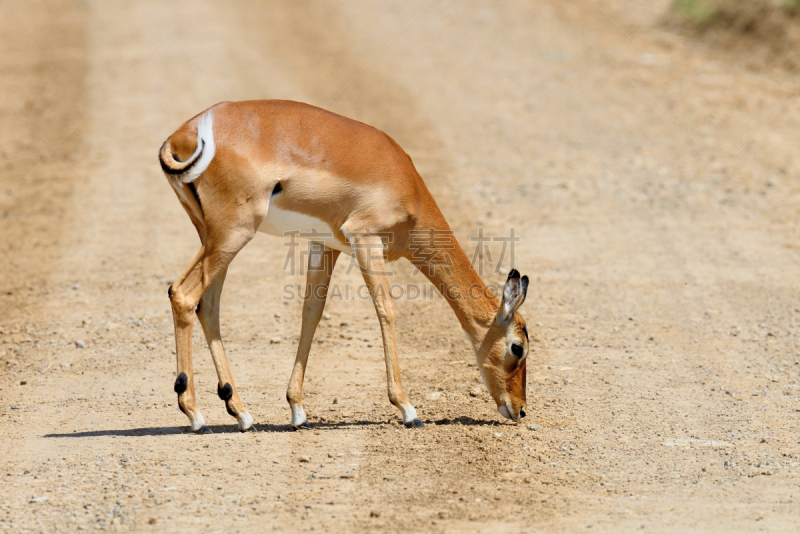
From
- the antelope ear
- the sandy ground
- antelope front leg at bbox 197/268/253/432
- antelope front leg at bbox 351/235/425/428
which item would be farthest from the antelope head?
antelope front leg at bbox 197/268/253/432

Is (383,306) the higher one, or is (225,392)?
(383,306)

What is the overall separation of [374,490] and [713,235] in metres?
7.79

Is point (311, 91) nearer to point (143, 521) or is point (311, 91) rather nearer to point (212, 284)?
point (212, 284)

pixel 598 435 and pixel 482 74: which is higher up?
pixel 482 74

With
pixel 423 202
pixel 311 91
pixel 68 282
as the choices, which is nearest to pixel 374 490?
pixel 423 202

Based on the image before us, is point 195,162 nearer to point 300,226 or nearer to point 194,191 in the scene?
point 194,191

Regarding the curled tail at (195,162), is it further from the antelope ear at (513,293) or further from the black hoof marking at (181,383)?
the antelope ear at (513,293)

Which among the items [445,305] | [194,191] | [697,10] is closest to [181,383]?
[194,191]

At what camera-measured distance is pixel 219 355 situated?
6406 millimetres

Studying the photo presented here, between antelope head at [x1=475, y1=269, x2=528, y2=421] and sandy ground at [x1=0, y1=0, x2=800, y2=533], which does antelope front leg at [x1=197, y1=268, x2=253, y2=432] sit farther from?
antelope head at [x1=475, y1=269, x2=528, y2=421]

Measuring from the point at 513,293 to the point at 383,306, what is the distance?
1.04 m

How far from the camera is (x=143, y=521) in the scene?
498cm

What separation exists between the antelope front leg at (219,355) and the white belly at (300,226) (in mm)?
514

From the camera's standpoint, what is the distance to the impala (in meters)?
5.98
